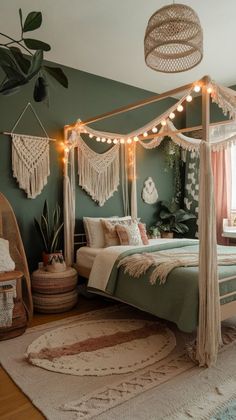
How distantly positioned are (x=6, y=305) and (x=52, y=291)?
2.39ft

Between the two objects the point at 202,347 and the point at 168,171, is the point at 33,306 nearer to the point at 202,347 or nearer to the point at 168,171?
the point at 202,347

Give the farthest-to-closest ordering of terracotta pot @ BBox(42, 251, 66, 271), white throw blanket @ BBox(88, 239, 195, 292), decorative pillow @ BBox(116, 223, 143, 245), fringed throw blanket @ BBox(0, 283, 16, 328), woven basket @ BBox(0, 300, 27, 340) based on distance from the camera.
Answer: decorative pillow @ BBox(116, 223, 143, 245), terracotta pot @ BBox(42, 251, 66, 271), white throw blanket @ BBox(88, 239, 195, 292), woven basket @ BBox(0, 300, 27, 340), fringed throw blanket @ BBox(0, 283, 16, 328)

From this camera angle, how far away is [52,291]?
344cm

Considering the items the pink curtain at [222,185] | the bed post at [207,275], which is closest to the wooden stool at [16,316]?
the bed post at [207,275]

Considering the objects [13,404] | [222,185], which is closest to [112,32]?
[222,185]

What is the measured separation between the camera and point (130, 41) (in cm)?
348

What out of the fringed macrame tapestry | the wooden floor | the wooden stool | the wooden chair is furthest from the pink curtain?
the wooden floor

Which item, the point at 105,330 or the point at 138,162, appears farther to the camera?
the point at 138,162

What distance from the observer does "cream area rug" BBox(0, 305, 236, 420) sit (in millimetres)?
1923

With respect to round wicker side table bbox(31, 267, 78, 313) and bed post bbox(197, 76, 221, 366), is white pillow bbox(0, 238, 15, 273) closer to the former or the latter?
round wicker side table bbox(31, 267, 78, 313)

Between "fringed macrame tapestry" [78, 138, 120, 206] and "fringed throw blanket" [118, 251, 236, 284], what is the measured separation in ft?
4.72

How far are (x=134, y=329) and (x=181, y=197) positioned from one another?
10.3 feet

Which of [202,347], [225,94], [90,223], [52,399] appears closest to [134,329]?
[202,347]

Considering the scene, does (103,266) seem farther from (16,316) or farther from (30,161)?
(30,161)
